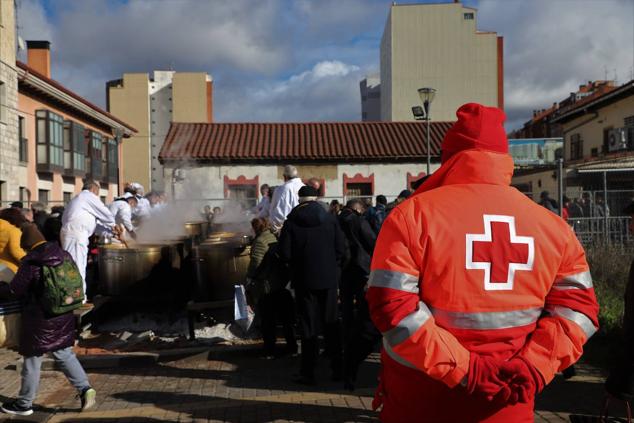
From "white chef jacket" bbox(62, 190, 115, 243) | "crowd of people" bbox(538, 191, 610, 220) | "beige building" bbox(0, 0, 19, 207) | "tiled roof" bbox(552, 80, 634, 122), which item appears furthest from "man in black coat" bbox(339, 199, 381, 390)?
"tiled roof" bbox(552, 80, 634, 122)

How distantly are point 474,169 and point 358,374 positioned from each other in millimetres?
4390

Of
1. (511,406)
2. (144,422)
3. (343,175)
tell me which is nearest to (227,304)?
(144,422)

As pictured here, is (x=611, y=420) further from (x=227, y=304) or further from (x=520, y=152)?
(x=520, y=152)

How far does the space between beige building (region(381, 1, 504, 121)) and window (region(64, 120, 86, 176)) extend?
23.2 m

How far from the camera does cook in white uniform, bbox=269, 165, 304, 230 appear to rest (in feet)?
28.0

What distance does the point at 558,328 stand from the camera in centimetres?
224

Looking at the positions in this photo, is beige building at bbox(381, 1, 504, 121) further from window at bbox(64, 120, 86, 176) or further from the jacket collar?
the jacket collar

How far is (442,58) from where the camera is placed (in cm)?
4469

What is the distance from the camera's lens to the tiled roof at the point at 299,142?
25.8 metres

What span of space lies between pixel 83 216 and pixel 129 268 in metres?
1.33

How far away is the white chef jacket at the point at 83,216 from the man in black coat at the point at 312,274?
→ 3839 mm

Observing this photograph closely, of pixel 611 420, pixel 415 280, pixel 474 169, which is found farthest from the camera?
pixel 611 420

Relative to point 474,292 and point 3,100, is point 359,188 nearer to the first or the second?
point 3,100

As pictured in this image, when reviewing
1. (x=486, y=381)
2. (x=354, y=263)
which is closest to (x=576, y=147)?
(x=354, y=263)
